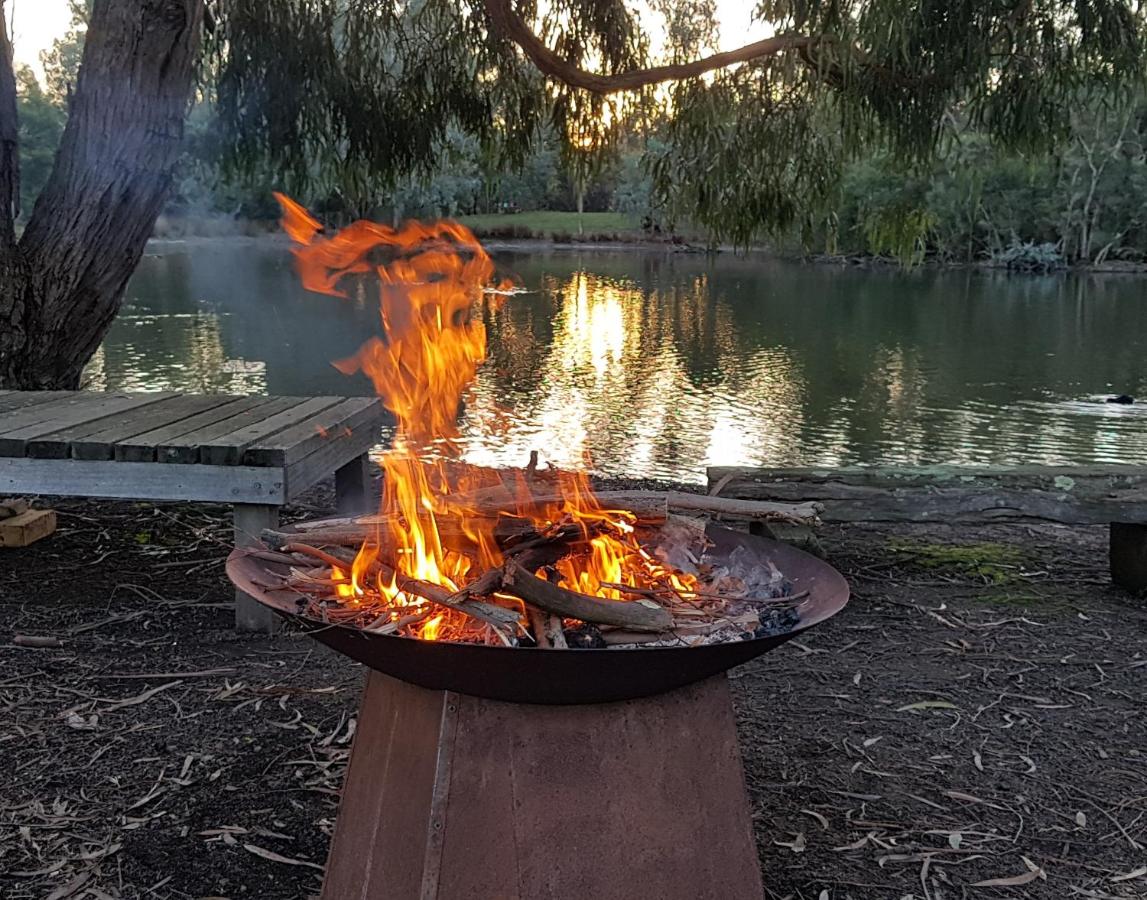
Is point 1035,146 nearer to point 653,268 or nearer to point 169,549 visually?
point 169,549

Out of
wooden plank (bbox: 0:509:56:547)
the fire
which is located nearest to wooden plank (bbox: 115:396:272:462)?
the fire

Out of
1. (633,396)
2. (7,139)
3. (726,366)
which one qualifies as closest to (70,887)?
(7,139)

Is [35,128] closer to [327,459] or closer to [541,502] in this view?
[327,459]

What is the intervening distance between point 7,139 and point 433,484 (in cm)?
355

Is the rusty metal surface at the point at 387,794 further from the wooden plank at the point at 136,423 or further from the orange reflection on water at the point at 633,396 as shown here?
the orange reflection on water at the point at 633,396

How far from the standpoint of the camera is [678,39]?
599 cm

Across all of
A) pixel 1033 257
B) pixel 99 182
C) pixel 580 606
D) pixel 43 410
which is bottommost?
pixel 580 606

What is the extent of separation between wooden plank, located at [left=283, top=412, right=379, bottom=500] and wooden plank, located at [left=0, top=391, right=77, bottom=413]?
4.19 feet

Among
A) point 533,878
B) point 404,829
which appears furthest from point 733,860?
point 404,829

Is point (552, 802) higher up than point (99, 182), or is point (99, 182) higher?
point (99, 182)

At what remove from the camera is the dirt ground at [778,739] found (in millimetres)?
2562

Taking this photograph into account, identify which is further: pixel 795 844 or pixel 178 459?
pixel 178 459

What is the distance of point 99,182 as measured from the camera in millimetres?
5031

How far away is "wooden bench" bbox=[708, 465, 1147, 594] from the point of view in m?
4.44
